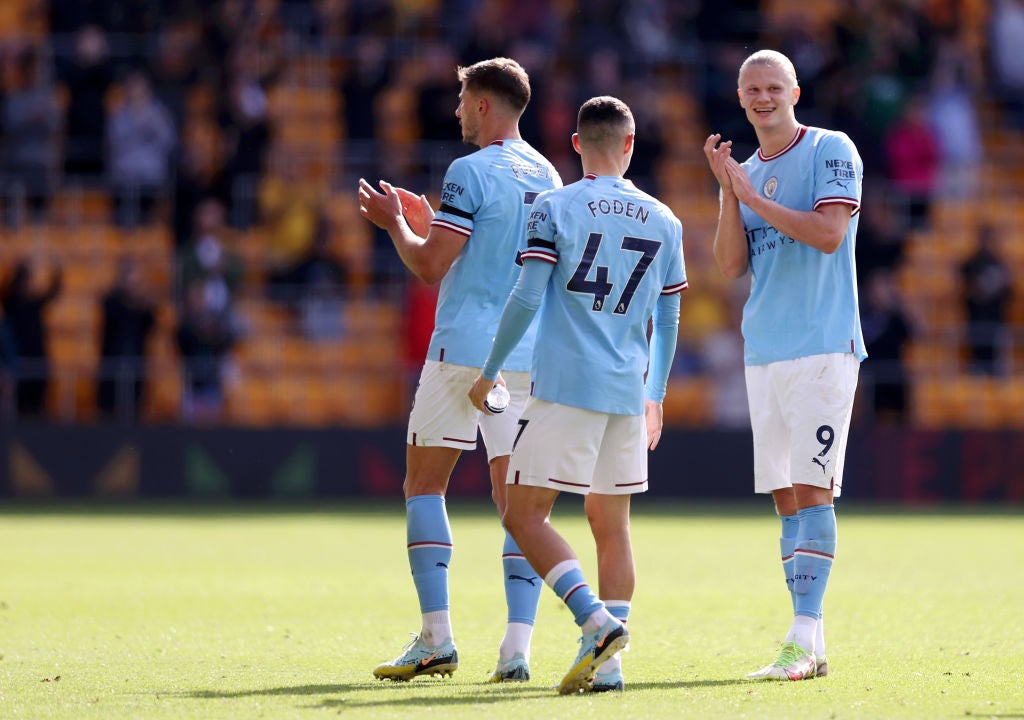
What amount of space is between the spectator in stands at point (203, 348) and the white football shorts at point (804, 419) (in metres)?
13.0

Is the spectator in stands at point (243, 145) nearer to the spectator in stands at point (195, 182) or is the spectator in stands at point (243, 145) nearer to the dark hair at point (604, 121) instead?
the spectator in stands at point (195, 182)

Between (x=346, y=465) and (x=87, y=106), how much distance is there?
5905 mm

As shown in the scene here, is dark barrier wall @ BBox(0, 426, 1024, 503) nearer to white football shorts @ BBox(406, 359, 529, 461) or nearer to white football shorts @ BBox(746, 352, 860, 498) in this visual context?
white football shorts @ BBox(746, 352, 860, 498)

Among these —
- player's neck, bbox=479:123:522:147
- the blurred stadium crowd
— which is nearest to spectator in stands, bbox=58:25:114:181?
the blurred stadium crowd

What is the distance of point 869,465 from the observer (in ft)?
66.9

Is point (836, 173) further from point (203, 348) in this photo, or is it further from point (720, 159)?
point (203, 348)

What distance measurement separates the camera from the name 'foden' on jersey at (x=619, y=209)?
6.72 meters

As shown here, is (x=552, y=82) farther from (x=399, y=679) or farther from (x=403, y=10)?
(x=399, y=679)

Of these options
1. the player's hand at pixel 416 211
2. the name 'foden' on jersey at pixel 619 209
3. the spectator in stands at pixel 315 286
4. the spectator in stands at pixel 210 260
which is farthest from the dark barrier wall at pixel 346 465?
the name 'foden' on jersey at pixel 619 209

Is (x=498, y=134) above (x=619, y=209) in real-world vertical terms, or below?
above

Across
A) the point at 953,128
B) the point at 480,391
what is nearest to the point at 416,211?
the point at 480,391

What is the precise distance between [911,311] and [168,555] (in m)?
12.0

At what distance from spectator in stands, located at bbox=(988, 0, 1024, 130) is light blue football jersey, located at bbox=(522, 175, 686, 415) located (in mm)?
19002

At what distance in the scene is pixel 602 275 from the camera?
6742mm
